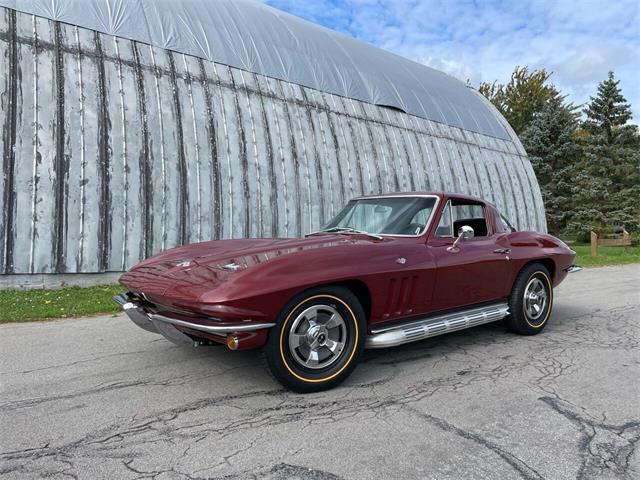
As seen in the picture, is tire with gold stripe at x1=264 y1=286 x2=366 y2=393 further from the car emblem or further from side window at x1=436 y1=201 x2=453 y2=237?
side window at x1=436 y1=201 x2=453 y2=237

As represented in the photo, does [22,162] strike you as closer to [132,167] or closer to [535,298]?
[132,167]

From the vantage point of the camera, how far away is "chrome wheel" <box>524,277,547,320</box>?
5.08 m

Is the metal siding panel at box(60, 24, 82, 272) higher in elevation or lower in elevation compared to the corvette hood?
A: higher

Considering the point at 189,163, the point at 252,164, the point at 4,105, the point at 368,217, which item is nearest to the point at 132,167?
the point at 189,163

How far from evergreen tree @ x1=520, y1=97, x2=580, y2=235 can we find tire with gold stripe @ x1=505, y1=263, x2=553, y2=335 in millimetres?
25507

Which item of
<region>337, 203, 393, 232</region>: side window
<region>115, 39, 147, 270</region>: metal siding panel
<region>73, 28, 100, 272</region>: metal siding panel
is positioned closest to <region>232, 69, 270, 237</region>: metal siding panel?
<region>115, 39, 147, 270</region>: metal siding panel

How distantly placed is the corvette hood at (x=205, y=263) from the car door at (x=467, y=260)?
2.41 feet

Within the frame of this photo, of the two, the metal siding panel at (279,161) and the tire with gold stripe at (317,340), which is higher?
the metal siding panel at (279,161)

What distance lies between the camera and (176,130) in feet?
33.2

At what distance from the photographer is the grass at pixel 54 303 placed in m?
6.05

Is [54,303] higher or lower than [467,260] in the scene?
lower

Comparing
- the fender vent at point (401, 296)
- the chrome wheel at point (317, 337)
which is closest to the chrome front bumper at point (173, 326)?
the chrome wheel at point (317, 337)

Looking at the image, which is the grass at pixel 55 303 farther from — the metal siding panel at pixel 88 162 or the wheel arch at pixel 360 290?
the wheel arch at pixel 360 290

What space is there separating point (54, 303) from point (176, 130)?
471 centimetres
